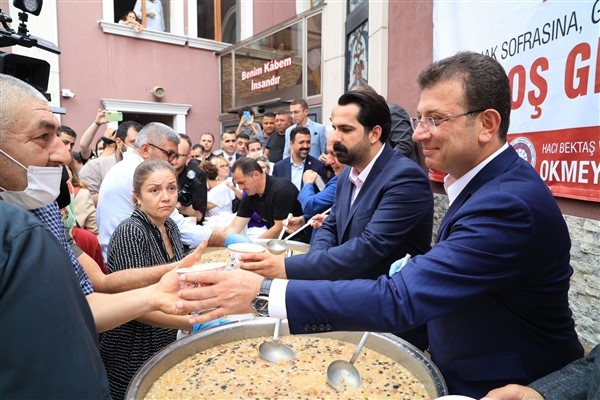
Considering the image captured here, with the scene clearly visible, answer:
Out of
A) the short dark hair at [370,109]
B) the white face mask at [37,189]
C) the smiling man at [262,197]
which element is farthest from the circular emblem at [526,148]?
the white face mask at [37,189]

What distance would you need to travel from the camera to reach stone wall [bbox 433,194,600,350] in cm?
270

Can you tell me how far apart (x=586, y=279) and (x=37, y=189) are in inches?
120

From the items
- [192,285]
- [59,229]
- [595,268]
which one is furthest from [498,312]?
[595,268]

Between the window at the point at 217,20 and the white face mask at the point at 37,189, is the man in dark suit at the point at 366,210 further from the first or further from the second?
the window at the point at 217,20

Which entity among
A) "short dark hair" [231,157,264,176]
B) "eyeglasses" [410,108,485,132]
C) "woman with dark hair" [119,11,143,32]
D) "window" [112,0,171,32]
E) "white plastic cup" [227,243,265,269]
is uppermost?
"window" [112,0,171,32]

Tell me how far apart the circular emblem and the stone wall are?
46 centimetres

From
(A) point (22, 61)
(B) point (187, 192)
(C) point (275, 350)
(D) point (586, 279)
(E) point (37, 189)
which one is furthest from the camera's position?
(B) point (187, 192)

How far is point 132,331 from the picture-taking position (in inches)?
76.0

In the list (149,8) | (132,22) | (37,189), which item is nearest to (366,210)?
(37,189)

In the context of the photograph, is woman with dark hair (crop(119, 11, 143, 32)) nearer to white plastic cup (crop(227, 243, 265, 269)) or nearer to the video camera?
the video camera

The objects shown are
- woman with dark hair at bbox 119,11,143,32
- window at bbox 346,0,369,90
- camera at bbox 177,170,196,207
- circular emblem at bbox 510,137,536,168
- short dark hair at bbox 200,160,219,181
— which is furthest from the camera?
woman with dark hair at bbox 119,11,143,32

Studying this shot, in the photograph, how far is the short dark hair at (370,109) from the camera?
2266mm

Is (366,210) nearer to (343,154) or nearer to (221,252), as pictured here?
(343,154)

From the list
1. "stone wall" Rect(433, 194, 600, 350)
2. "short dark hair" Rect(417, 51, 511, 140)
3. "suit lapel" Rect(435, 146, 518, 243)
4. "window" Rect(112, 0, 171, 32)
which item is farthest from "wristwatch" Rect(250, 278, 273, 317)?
"window" Rect(112, 0, 171, 32)
